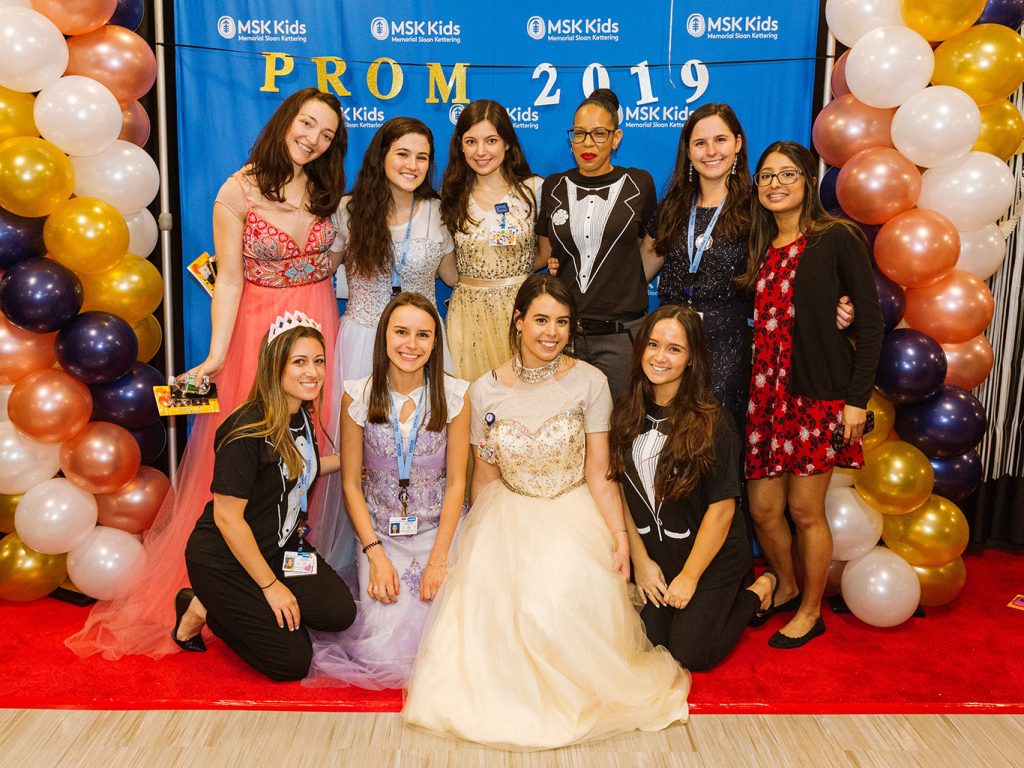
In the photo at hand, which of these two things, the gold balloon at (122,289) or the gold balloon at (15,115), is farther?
the gold balloon at (122,289)

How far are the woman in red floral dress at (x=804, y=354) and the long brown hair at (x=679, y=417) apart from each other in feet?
0.76

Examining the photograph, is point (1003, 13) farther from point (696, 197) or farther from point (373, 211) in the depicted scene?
point (373, 211)

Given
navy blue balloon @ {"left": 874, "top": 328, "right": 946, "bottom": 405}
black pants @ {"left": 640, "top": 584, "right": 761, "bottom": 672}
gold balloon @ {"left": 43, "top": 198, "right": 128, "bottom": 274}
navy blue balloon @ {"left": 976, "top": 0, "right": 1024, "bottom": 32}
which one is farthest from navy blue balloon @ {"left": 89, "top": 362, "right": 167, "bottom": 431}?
navy blue balloon @ {"left": 976, "top": 0, "right": 1024, "bottom": 32}

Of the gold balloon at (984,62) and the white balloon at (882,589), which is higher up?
the gold balloon at (984,62)

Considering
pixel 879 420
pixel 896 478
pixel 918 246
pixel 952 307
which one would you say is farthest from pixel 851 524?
pixel 918 246

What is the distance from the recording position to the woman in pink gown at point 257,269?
3146 mm

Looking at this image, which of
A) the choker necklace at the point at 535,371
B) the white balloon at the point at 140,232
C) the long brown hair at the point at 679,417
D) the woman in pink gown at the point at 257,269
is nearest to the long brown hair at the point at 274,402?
the woman in pink gown at the point at 257,269

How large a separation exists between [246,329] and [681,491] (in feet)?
5.46

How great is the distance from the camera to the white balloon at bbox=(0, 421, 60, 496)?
3051mm

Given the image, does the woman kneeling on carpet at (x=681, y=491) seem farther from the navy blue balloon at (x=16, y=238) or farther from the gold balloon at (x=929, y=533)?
the navy blue balloon at (x=16, y=238)

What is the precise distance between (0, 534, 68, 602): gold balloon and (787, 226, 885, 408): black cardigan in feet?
8.85

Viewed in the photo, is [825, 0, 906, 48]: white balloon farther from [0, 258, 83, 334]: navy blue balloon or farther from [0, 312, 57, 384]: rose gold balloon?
[0, 312, 57, 384]: rose gold balloon

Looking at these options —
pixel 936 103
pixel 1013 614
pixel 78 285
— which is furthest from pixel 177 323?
pixel 1013 614

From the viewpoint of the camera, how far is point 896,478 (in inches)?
120
